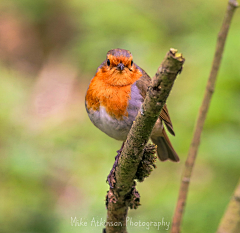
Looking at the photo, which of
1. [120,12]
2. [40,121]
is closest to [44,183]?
[40,121]

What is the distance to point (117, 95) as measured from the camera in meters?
2.67

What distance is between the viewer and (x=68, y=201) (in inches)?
155

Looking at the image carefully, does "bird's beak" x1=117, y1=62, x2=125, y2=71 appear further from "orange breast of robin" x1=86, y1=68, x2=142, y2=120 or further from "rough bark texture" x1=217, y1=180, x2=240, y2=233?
"rough bark texture" x1=217, y1=180, x2=240, y2=233

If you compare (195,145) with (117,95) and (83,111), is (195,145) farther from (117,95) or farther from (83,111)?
(83,111)

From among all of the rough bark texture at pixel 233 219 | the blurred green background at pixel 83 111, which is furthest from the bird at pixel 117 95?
the rough bark texture at pixel 233 219

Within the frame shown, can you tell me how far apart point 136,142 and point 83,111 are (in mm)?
→ 3793

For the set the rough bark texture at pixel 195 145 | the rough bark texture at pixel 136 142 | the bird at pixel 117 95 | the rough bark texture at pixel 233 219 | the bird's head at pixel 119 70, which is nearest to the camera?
the rough bark texture at pixel 136 142

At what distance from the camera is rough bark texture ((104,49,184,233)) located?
1.42 meters

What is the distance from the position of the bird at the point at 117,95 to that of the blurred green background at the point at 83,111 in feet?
2.42

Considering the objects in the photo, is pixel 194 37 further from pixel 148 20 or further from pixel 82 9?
pixel 82 9

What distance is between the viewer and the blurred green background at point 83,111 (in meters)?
3.20

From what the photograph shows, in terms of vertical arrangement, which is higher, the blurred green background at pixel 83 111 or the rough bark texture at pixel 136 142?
the blurred green background at pixel 83 111

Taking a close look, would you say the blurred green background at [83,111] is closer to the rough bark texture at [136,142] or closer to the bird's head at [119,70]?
the rough bark texture at [136,142]

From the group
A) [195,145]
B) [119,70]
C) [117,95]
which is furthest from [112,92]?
[195,145]
